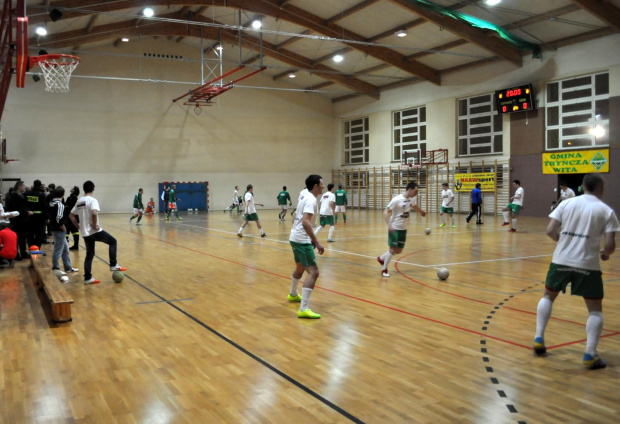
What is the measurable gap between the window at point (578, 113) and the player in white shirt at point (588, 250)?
21.0 metres

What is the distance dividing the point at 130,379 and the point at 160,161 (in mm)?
31270

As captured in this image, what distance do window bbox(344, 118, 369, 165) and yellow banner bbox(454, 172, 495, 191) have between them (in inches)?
344

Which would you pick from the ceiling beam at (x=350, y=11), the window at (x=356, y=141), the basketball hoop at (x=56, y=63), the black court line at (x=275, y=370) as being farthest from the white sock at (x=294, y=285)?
the window at (x=356, y=141)

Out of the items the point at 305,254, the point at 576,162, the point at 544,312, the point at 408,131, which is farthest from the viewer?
the point at 408,131

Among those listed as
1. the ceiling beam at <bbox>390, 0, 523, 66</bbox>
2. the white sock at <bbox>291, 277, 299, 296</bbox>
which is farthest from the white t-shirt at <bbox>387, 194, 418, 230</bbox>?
the ceiling beam at <bbox>390, 0, 523, 66</bbox>

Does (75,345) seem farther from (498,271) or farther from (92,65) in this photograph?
(92,65)

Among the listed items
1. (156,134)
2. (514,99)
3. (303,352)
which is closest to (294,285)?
(303,352)

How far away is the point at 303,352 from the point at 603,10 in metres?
20.6

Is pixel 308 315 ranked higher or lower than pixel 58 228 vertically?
lower

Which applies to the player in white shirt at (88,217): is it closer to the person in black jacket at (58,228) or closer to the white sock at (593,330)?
the person in black jacket at (58,228)

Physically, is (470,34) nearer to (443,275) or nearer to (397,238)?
(397,238)

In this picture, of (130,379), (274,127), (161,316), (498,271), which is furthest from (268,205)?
(130,379)

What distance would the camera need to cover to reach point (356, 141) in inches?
1495

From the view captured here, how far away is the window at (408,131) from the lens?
106 feet
